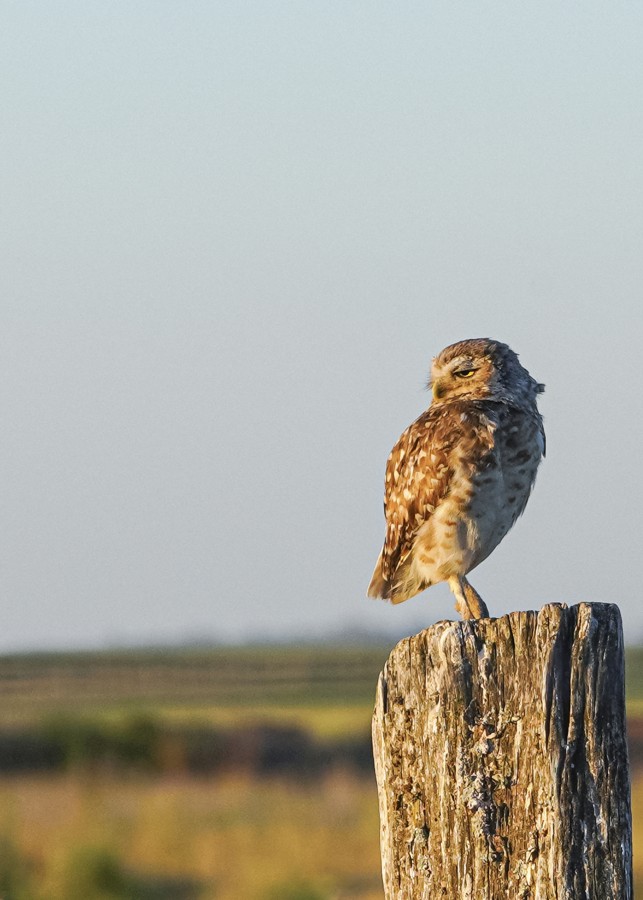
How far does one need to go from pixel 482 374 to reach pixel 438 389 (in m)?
0.26

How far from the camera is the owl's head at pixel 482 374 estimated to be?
6.93 m

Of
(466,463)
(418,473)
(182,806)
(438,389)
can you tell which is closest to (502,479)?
(466,463)

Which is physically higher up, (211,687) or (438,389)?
(211,687)

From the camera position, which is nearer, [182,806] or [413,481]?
[413,481]

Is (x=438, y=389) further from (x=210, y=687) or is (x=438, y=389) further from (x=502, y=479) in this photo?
(x=210, y=687)

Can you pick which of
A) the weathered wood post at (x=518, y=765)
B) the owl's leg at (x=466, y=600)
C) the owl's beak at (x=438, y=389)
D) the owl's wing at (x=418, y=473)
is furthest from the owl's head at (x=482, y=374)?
the weathered wood post at (x=518, y=765)

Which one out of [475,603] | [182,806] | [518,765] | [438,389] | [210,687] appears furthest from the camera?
[210,687]

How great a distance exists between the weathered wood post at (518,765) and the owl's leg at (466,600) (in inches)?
114

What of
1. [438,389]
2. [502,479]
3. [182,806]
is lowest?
[182,806]

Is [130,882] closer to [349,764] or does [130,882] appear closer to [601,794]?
[601,794]

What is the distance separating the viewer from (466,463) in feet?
22.2


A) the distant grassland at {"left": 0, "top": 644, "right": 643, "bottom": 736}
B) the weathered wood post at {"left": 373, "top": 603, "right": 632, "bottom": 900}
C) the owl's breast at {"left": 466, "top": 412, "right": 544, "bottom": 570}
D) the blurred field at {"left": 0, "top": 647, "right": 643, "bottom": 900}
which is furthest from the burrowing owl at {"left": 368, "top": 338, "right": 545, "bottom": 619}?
the distant grassland at {"left": 0, "top": 644, "right": 643, "bottom": 736}

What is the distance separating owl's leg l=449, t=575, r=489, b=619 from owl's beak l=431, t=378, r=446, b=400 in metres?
0.85

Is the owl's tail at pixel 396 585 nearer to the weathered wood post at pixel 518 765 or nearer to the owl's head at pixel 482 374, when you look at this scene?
the owl's head at pixel 482 374
